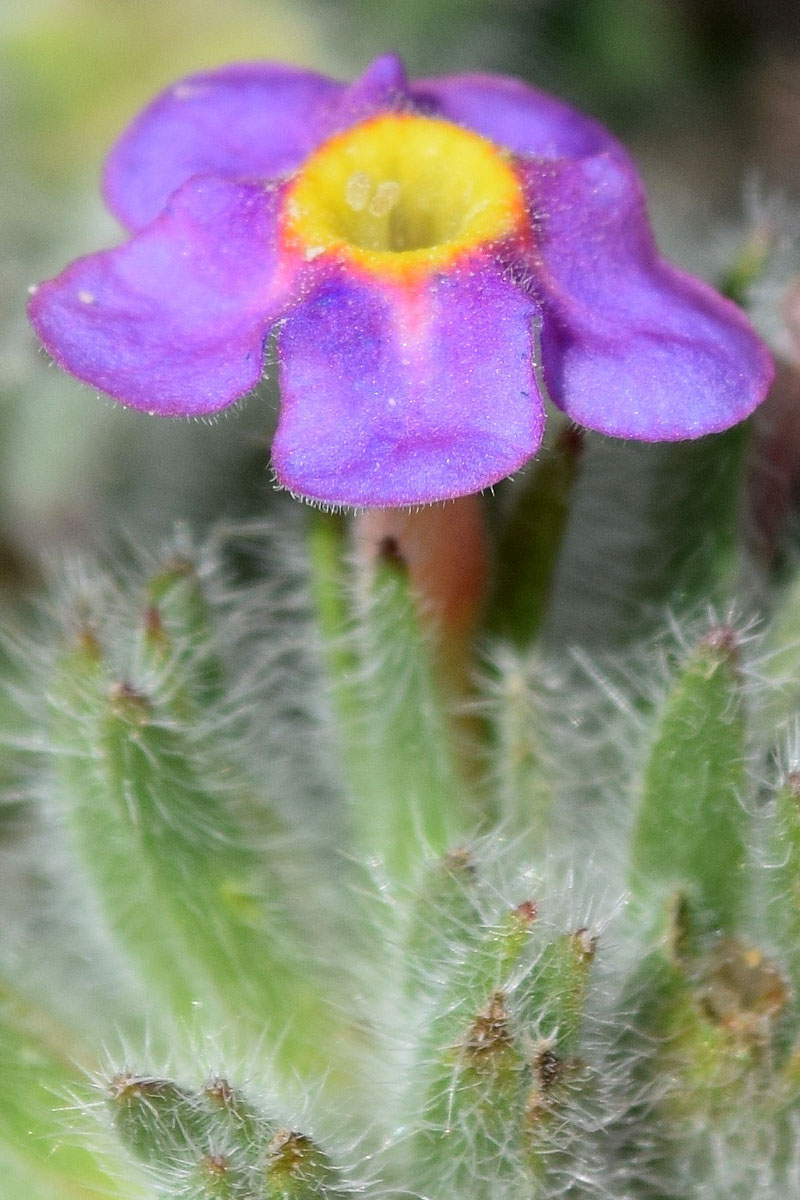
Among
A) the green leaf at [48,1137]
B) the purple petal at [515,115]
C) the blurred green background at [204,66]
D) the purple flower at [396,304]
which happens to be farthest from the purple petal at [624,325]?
the green leaf at [48,1137]

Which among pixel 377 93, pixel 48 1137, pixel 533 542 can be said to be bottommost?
pixel 48 1137

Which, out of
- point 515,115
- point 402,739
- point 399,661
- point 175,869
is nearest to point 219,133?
point 515,115

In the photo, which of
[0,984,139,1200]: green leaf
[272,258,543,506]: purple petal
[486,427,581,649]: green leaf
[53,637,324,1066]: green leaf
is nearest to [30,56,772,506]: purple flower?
[272,258,543,506]: purple petal

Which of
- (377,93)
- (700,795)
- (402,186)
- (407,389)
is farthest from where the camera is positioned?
(377,93)

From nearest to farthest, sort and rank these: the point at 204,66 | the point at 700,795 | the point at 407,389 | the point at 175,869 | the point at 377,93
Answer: the point at 407,389 → the point at 700,795 → the point at 175,869 → the point at 377,93 → the point at 204,66

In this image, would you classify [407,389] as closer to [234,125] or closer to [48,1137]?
[234,125]

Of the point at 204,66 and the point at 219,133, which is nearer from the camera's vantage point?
the point at 219,133

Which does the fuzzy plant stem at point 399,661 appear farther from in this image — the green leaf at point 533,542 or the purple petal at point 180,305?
the purple petal at point 180,305

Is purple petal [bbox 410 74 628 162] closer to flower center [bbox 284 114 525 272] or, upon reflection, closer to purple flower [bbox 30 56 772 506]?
purple flower [bbox 30 56 772 506]
